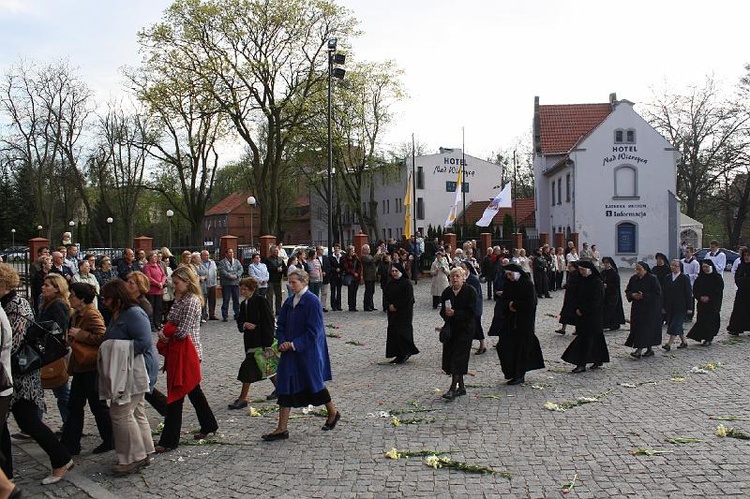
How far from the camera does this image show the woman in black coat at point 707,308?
13539mm

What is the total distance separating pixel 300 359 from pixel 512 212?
55115 mm

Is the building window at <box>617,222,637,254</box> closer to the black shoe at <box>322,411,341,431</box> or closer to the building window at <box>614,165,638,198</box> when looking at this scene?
the building window at <box>614,165,638,198</box>

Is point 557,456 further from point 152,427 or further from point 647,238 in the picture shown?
point 647,238

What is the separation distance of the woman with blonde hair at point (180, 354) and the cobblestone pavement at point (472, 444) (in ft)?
0.93

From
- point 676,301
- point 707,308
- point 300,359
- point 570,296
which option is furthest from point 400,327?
point 707,308

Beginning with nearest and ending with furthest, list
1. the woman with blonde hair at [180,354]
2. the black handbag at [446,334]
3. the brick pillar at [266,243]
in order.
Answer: the woman with blonde hair at [180,354]
the black handbag at [446,334]
the brick pillar at [266,243]

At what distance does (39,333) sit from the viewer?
20.0 feet

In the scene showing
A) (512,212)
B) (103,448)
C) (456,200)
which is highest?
(512,212)

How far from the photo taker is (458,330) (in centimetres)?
927

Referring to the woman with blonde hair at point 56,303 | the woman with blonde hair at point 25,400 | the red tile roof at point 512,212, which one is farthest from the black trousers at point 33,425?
the red tile roof at point 512,212

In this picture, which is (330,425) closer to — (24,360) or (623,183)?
(24,360)

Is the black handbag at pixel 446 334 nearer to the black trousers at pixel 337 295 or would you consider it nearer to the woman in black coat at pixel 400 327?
the woman in black coat at pixel 400 327

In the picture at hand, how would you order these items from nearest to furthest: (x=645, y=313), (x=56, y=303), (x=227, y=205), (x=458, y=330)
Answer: (x=56, y=303)
(x=458, y=330)
(x=645, y=313)
(x=227, y=205)

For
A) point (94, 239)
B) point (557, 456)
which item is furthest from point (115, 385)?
point (94, 239)
